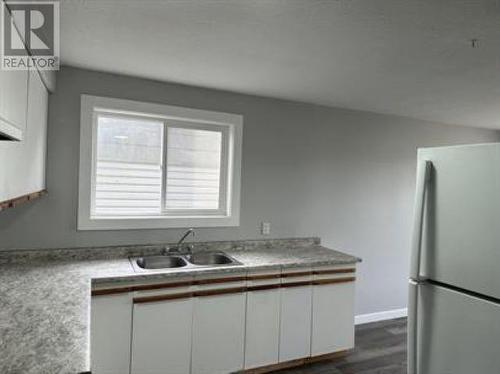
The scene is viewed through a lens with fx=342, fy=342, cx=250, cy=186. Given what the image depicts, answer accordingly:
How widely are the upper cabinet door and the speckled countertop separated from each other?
76 cm

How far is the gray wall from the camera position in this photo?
8.50 ft

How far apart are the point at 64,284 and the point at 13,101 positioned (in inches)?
42.3

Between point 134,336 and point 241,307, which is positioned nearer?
point 134,336

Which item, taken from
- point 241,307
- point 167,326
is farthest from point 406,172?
point 167,326

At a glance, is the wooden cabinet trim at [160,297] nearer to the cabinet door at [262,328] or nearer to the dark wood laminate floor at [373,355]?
the cabinet door at [262,328]

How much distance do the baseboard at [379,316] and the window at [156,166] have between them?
74.3 inches

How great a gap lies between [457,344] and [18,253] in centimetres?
282

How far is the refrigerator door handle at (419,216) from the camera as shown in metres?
1.85

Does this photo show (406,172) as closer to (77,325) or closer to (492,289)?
(492,289)

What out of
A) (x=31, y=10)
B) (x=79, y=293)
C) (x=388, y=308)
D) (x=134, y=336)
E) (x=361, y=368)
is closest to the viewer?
(x=31, y=10)

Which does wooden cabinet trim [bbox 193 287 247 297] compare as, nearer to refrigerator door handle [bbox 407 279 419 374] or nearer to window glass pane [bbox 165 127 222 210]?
window glass pane [bbox 165 127 222 210]

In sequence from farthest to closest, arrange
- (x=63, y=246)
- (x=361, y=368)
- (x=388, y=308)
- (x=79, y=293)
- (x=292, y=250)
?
(x=388, y=308)
(x=292, y=250)
(x=361, y=368)
(x=63, y=246)
(x=79, y=293)

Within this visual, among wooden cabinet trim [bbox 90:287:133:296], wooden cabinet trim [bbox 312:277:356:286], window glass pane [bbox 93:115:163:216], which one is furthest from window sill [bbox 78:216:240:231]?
wooden cabinet trim [bbox 312:277:356:286]

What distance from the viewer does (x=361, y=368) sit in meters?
2.92
